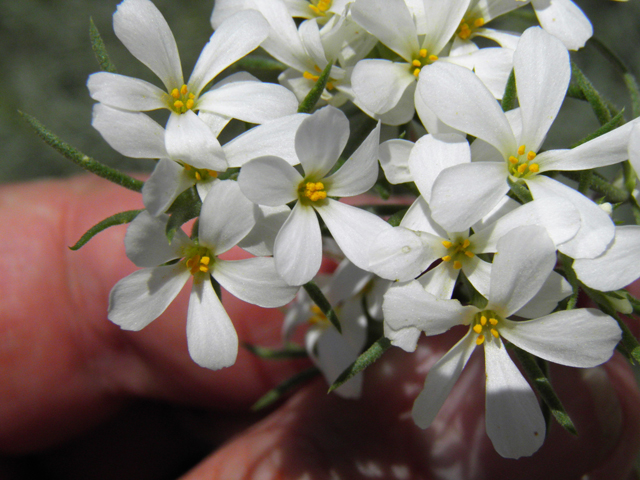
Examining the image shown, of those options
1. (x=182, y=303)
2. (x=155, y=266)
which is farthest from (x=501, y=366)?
(x=182, y=303)

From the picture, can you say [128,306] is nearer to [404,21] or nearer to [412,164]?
[412,164]

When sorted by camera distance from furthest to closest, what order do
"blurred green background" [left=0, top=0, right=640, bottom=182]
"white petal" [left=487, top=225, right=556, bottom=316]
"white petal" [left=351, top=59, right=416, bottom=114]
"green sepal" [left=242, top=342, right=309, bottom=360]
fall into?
"blurred green background" [left=0, top=0, right=640, bottom=182] < "green sepal" [left=242, top=342, right=309, bottom=360] < "white petal" [left=351, top=59, right=416, bottom=114] < "white petal" [left=487, top=225, right=556, bottom=316]

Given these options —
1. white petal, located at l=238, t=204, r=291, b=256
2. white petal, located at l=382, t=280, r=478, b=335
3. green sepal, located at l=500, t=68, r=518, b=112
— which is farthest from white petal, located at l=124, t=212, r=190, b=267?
green sepal, located at l=500, t=68, r=518, b=112

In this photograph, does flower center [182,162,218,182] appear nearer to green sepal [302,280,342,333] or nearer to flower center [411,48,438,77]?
green sepal [302,280,342,333]

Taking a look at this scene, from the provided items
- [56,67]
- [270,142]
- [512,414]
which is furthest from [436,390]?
[56,67]

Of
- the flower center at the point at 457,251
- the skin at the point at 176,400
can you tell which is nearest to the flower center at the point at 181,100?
the flower center at the point at 457,251
